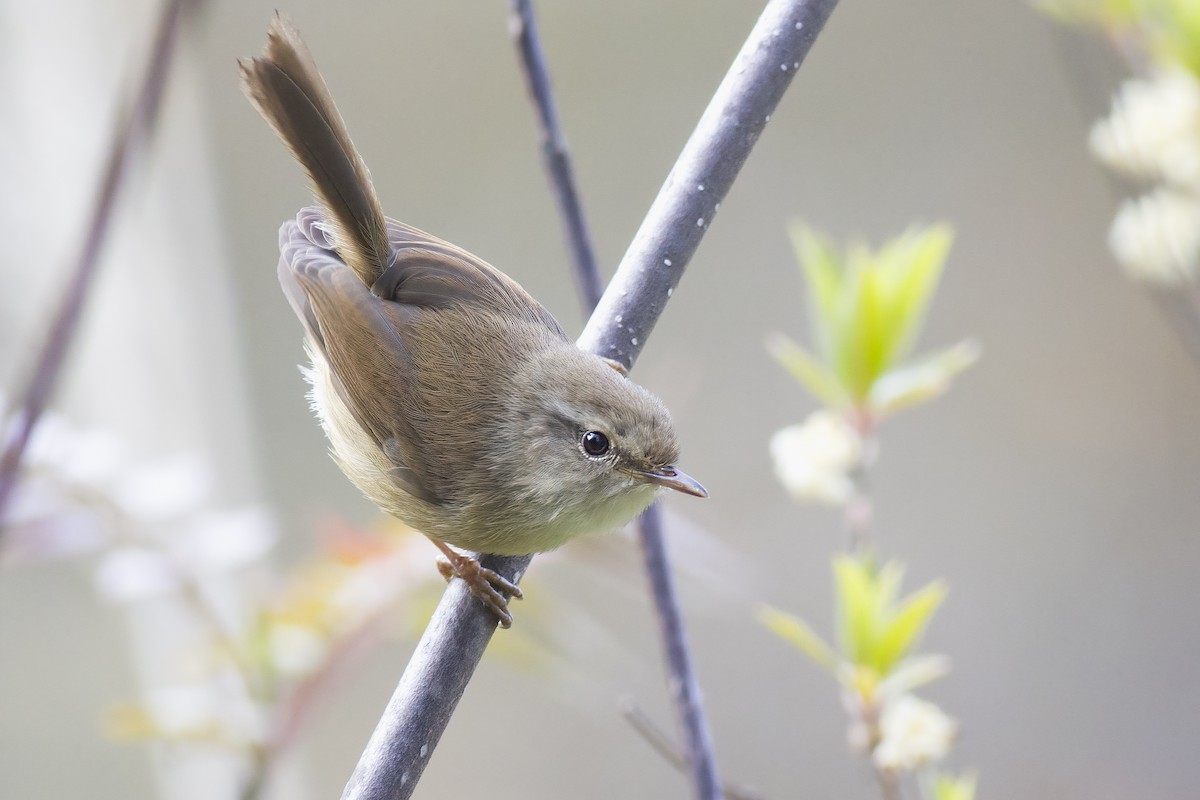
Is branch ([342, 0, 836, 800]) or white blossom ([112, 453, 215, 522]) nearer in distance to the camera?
branch ([342, 0, 836, 800])

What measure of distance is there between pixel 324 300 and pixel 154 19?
101cm

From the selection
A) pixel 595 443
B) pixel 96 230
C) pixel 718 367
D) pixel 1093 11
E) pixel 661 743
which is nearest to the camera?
pixel 96 230

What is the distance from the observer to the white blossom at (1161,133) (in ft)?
3.61

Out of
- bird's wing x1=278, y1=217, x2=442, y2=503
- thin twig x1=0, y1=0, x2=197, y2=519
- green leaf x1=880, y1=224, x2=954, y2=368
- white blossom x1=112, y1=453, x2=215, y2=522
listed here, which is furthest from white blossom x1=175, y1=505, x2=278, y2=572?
thin twig x1=0, y1=0, x2=197, y2=519

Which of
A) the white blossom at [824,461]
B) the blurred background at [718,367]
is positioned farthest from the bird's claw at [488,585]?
the blurred background at [718,367]

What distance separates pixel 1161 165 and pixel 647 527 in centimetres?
69

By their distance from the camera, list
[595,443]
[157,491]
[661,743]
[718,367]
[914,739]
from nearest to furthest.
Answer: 1. [914,739]
2. [661,743]
3. [595,443]
4. [157,491]
5. [718,367]

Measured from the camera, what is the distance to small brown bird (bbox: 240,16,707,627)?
135cm

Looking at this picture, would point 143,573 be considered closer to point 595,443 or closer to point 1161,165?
point 595,443

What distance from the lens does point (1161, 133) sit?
1.11 m

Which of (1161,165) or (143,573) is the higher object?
Result: (1161,165)

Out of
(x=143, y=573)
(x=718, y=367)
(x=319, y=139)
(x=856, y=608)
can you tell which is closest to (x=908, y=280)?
(x=856, y=608)

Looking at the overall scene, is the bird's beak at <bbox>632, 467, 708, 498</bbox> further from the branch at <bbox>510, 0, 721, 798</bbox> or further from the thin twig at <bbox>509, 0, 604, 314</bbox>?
the thin twig at <bbox>509, 0, 604, 314</bbox>

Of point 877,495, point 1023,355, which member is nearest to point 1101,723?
point 877,495
